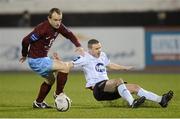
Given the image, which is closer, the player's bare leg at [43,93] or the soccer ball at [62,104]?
the soccer ball at [62,104]

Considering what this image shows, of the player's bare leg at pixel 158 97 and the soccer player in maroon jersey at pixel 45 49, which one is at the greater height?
the soccer player in maroon jersey at pixel 45 49

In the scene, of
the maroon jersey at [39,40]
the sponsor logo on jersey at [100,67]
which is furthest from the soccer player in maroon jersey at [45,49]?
the sponsor logo on jersey at [100,67]

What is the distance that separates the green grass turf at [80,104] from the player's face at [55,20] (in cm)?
156

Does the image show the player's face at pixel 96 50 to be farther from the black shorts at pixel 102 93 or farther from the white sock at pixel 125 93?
the white sock at pixel 125 93

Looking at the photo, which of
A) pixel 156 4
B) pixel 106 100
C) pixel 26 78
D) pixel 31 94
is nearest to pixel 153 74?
pixel 26 78

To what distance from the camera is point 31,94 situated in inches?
614

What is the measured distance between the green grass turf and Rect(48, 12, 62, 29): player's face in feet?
5.12

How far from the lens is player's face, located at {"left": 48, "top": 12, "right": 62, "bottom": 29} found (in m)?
11.5

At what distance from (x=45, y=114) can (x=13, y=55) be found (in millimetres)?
14669

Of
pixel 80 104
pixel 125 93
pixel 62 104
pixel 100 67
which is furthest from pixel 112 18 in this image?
pixel 62 104

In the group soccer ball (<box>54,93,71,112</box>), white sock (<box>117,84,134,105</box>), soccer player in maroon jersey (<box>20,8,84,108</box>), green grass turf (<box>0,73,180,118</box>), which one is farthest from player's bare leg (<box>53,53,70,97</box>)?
white sock (<box>117,84,134,105</box>)

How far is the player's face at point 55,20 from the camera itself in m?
11.5

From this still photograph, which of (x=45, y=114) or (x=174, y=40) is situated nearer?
(x=45, y=114)

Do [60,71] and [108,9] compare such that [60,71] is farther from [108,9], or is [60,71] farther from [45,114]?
[108,9]
